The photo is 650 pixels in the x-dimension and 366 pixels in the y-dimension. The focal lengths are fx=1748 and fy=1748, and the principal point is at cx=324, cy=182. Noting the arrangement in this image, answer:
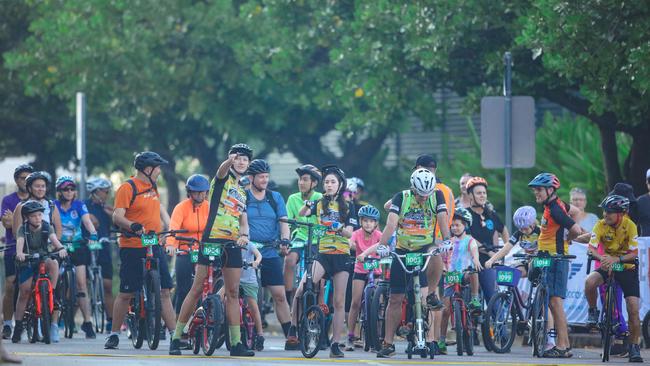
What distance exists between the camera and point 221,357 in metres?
16.0

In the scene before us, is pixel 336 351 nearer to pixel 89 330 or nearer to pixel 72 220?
pixel 89 330

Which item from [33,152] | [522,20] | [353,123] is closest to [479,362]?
[522,20]

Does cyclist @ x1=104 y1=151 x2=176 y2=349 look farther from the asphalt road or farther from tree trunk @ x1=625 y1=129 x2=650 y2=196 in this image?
tree trunk @ x1=625 y1=129 x2=650 y2=196

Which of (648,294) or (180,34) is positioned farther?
(180,34)

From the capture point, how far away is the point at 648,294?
17984mm

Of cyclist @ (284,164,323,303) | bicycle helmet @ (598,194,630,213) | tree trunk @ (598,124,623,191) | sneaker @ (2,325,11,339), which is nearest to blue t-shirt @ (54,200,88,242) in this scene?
sneaker @ (2,325,11,339)

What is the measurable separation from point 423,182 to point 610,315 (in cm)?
221

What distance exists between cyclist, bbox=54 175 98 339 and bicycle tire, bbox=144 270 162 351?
330 cm

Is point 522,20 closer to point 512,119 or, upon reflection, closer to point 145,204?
point 512,119

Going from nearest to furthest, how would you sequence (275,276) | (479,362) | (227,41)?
(479,362), (275,276), (227,41)

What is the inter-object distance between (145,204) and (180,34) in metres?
17.0

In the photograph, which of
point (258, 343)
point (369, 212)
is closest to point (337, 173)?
point (369, 212)

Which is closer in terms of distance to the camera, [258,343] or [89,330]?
[258,343]

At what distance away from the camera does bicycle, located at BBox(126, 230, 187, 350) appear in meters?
16.8
